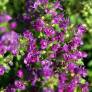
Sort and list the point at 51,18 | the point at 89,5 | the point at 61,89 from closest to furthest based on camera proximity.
→ the point at 61,89
the point at 51,18
the point at 89,5

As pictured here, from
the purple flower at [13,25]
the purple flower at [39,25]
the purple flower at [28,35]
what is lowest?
the purple flower at [28,35]

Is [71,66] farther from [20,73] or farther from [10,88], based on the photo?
[10,88]

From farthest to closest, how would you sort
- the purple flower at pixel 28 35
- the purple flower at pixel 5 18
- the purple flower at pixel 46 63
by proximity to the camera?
the purple flower at pixel 5 18 < the purple flower at pixel 28 35 < the purple flower at pixel 46 63

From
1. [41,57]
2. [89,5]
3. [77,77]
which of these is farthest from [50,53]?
[89,5]

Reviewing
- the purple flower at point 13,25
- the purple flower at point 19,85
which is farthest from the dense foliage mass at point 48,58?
the purple flower at point 13,25

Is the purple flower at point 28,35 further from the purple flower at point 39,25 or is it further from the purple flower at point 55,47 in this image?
the purple flower at point 55,47

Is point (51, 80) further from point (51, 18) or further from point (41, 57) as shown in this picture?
point (51, 18)

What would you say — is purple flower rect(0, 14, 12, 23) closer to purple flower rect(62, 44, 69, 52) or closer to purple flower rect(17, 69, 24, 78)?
purple flower rect(17, 69, 24, 78)

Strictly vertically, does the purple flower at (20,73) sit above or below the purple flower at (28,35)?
below

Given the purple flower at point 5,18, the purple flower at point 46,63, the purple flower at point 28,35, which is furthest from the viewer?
the purple flower at point 5,18

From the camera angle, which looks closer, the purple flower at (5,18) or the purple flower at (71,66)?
the purple flower at (71,66)

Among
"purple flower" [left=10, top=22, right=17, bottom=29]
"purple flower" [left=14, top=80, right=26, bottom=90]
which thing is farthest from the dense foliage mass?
"purple flower" [left=10, top=22, right=17, bottom=29]
